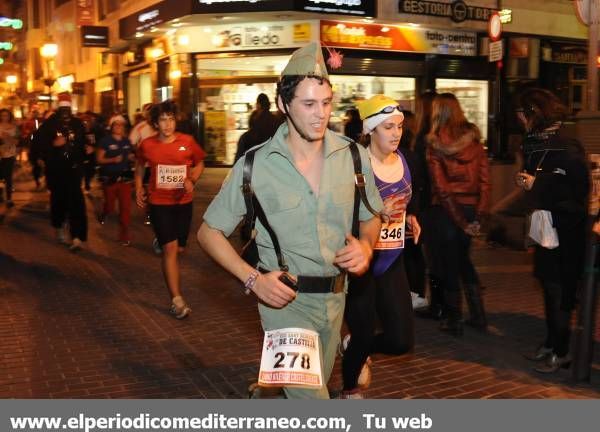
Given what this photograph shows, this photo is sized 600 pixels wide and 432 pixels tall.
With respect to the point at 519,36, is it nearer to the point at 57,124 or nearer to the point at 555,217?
the point at 57,124

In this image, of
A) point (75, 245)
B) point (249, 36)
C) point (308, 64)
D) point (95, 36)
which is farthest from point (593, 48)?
point (95, 36)

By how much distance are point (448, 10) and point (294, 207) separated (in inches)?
711

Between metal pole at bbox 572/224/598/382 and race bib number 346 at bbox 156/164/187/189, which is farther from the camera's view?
race bib number 346 at bbox 156/164/187/189

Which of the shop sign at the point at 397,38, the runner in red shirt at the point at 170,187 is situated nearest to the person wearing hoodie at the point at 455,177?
the runner in red shirt at the point at 170,187

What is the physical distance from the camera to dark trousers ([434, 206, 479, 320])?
6449 millimetres

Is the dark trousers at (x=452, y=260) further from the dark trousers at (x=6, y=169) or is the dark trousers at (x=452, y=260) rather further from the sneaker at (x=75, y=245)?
the dark trousers at (x=6, y=169)

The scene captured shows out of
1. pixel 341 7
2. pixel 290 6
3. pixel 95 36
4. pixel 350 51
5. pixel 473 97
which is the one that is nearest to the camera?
pixel 290 6

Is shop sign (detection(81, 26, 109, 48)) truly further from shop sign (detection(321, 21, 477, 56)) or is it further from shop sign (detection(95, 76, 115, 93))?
shop sign (detection(321, 21, 477, 56))

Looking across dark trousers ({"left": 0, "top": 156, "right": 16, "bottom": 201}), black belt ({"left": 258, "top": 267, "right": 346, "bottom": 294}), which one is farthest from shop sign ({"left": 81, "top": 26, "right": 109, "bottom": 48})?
black belt ({"left": 258, "top": 267, "right": 346, "bottom": 294})

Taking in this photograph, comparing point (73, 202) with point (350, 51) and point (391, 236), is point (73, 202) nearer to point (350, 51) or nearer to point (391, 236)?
point (391, 236)

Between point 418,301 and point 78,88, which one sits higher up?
point 78,88

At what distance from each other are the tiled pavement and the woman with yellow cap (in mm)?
614

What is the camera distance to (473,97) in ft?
72.4
